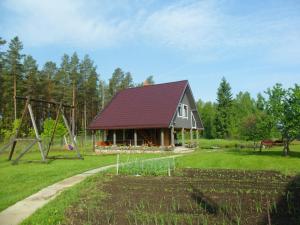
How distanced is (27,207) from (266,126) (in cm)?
1619

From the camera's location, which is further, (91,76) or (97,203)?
(91,76)

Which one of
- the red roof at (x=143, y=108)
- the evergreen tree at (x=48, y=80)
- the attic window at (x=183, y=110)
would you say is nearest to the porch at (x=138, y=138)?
the red roof at (x=143, y=108)

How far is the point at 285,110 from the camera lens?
1862cm

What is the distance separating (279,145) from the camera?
31.3 m

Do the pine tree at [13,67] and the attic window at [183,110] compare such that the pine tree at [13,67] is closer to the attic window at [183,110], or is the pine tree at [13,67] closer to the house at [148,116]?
the house at [148,116]

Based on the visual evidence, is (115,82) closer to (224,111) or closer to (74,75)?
(74,75)

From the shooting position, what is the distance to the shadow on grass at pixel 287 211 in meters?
5.56

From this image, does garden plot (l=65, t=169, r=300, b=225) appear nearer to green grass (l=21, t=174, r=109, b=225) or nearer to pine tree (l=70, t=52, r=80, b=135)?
green grass (l=21, t=174, r=109, b=225)

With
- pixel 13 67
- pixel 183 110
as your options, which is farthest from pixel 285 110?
pixel 13 67

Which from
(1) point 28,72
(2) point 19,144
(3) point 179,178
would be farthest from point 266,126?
(1) point 28,72

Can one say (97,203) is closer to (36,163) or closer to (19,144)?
(36,163)

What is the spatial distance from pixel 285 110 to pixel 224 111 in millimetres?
41716

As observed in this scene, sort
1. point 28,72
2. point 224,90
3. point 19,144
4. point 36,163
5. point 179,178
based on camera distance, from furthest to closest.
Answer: point 224,90
point 28,72
point 19,144
point 36,163
point 179,178

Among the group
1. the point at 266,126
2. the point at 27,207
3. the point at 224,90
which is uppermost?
the point at 224,90
